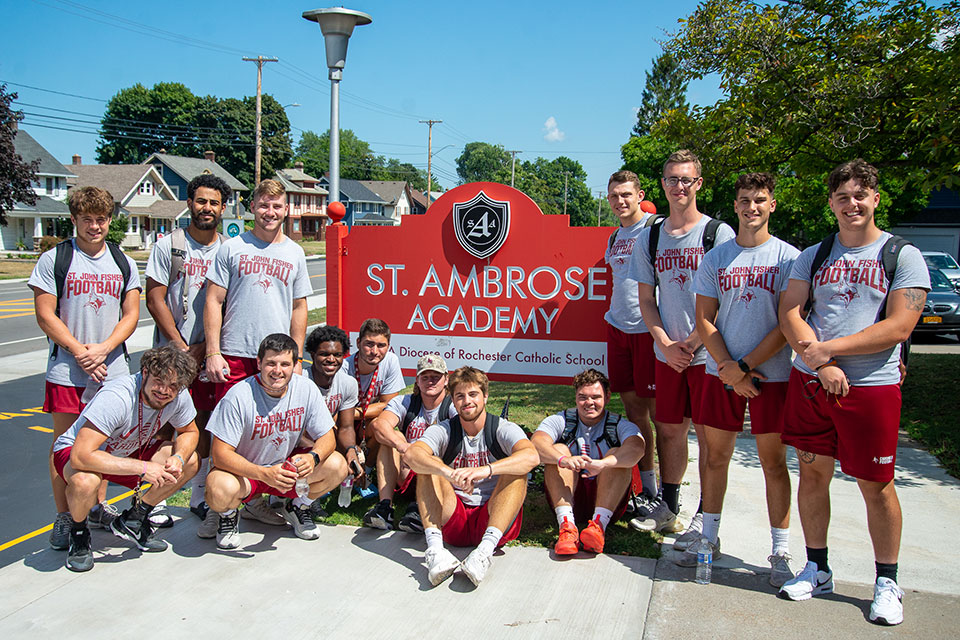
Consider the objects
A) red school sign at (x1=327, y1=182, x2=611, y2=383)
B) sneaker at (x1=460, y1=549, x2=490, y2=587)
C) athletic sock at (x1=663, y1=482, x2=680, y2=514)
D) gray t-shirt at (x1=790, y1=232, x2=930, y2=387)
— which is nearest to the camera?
gray t-shirt at (x1=790, y1=232, x2=930, y2=387)

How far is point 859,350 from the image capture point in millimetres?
3281

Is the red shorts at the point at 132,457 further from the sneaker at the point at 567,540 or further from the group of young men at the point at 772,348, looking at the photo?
the group of young men at the point at 772,348

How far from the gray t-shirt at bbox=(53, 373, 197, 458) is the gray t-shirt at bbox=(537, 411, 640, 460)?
203 centimetres

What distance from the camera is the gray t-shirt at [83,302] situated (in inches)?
165

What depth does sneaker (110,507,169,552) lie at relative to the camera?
13.7 ft

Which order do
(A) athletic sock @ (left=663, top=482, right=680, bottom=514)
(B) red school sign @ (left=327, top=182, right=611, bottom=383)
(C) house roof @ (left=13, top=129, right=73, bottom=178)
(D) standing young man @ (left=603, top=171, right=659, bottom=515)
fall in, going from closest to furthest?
(A) athletic sock @ (left=663, top=482, right=680, bottom=514) < (D) standing young man @ (left=603, top=171, right=659, bottom=515) < (B) red school sign @ (left=327, top=182, right=611, bottom=383) < (C) house roof @ (left=13, top=129, right=73, bottom=178)

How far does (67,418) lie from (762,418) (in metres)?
3.85

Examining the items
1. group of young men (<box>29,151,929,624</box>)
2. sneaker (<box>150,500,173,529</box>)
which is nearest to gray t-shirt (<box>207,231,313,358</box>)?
group of young men (<box>29,151,929,624</box>)

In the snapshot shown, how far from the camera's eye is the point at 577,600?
3625 millimetres

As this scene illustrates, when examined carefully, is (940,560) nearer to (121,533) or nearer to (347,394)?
(347,394)

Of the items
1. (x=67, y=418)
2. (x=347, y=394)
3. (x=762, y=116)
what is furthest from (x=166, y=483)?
(x=762, y=116)

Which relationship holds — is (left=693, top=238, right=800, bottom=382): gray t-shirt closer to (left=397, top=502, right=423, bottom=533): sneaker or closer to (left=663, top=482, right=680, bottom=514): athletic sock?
(left=663, top=482, right=680, bottom=514): athletic sock

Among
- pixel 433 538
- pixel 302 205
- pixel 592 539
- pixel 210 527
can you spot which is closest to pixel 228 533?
pixel 210 527

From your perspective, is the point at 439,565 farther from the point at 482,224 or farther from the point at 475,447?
the point at 482,224
